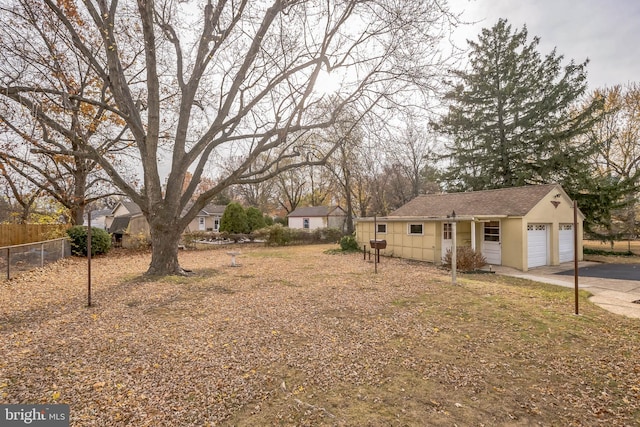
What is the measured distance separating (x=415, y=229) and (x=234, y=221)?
14.8 m

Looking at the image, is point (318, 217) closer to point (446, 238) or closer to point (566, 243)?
point (446, 238)

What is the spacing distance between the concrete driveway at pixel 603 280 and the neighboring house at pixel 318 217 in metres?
23.9

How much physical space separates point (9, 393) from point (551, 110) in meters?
24.6

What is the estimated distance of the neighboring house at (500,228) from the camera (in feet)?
42.9

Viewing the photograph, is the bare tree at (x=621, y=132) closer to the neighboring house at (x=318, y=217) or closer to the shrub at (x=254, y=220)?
the neighboring house at (x=318, y=217)

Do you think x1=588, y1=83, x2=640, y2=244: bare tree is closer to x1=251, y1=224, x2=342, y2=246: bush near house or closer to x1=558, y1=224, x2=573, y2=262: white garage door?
x1=558, y1=224, x2=573, y2=262: white garage door

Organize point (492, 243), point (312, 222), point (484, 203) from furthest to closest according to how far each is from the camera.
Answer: point (312, 222) < point (484, 203) < point (492, 243)

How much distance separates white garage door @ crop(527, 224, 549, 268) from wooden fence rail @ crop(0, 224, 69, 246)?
20517 mm

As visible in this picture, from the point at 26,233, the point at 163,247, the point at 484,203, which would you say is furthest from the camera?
the point at 484,203

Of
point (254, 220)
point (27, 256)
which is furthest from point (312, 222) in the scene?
point (27, 256)

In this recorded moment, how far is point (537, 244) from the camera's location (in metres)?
13.7

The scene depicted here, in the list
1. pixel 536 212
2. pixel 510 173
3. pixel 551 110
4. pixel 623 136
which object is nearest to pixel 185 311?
pixel 536 212

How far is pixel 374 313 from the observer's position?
6195 millimetres

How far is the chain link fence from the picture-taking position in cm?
888
